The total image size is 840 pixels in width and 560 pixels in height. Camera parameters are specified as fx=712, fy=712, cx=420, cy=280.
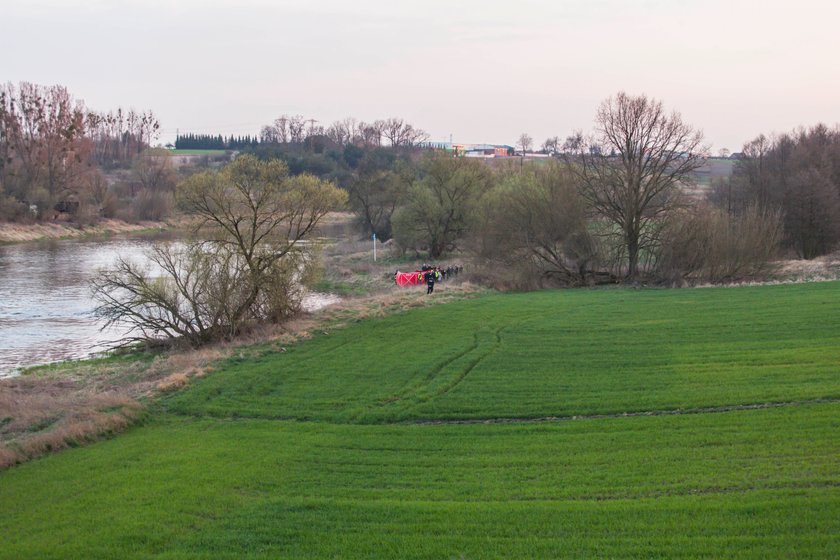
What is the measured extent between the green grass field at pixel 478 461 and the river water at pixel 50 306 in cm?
1080

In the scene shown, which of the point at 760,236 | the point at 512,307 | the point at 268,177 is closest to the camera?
the point at 268,177

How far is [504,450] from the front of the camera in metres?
13.2

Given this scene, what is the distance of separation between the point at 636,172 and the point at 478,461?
3310 cm

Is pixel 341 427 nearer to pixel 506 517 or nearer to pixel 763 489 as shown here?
pixel 506 517

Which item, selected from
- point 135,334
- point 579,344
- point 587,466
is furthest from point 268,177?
point 587,466

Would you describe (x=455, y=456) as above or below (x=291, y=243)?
below

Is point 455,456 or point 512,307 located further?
point 512,307

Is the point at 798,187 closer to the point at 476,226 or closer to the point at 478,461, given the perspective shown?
the point at 476,226

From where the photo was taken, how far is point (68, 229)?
273 feet

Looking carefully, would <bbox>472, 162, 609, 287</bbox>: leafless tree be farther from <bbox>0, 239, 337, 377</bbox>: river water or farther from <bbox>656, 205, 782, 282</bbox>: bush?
<bbox>0, 239, 337, 377</bbox>: river water

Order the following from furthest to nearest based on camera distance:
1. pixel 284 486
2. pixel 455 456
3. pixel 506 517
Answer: pixel 455 456, pixel 284 486, pixel 506 517

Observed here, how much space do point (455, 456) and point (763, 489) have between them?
5.17 m

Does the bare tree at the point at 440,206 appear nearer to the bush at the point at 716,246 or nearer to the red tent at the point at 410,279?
the red tent at the point at 410,279

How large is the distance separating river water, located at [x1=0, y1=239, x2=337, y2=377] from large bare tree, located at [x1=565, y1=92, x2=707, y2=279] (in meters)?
17.9
